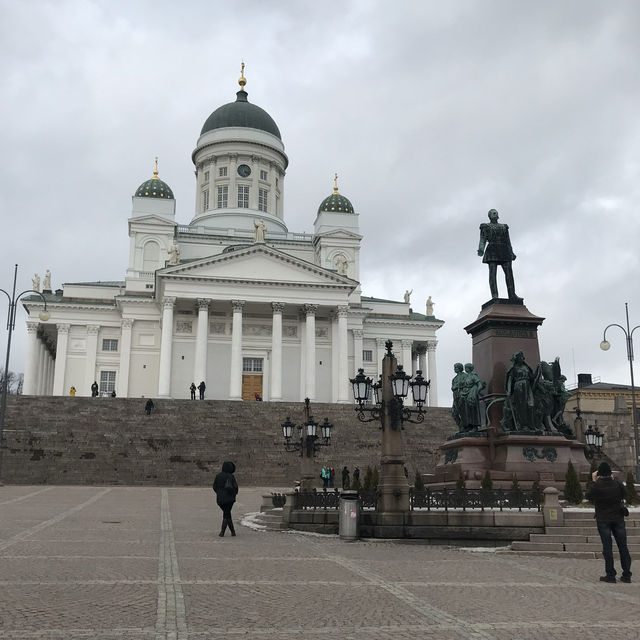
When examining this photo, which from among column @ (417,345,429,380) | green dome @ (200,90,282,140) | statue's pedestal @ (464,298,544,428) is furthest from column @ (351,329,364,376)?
statue's pedestal @ (464,298,544,428)

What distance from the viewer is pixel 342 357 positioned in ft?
209

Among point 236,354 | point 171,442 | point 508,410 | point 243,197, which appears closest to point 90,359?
point 236,354

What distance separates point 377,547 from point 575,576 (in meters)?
4.28

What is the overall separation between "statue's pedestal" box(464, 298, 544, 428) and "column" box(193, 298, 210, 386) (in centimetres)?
4391

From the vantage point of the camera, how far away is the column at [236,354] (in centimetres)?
6119

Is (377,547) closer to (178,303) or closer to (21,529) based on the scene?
(21,529)

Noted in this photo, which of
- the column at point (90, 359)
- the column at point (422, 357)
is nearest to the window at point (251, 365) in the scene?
the column at point (90, 359)

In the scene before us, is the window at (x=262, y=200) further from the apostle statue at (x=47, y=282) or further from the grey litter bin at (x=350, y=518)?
the grey litter bin at (x=350, y=518)

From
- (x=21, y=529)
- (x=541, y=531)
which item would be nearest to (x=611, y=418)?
(x=541, y=531)

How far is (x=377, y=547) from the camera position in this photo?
1503cm

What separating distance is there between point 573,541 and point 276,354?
48.4m

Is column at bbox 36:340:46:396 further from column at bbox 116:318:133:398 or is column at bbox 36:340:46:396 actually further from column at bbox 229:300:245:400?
column at bbox 229:300:245:400

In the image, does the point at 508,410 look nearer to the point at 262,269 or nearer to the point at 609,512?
the point at 609,512

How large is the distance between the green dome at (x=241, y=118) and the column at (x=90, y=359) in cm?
2644
